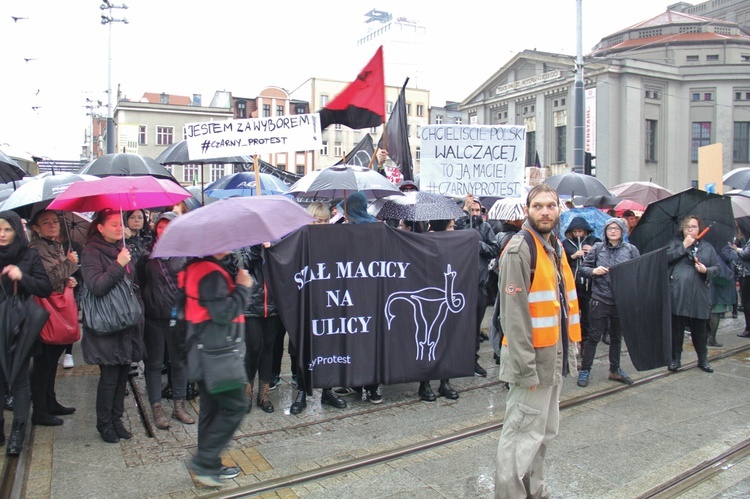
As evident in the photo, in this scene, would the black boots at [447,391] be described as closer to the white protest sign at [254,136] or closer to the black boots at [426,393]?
the black boots at [426,393]

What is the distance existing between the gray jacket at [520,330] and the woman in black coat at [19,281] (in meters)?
3.75

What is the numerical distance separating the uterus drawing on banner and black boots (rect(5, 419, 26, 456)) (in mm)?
3396

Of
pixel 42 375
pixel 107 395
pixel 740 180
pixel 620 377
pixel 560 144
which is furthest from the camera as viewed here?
pixel 560 144

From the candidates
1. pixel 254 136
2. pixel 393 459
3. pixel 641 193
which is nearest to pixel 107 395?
pixel 393 459

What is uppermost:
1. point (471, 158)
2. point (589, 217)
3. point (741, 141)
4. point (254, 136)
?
point (741, 141)

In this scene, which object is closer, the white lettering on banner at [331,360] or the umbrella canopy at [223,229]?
the umbrella canopy at [223,229]

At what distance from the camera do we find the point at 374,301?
6.48 m

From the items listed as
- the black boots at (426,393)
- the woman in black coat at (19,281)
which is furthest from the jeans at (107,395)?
the black boots at (426,393)

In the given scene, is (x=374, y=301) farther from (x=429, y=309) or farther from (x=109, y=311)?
(x=109, y=311)

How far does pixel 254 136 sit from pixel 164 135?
60.3 metres

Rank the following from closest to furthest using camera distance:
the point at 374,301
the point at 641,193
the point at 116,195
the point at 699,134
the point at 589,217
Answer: the point at 116,195, the point at 374,301, the point at 589,217, the point at 641,193, the point at 699,134

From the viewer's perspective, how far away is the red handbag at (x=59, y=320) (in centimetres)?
580

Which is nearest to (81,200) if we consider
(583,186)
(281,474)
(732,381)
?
(281,474)

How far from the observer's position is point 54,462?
5.03m
